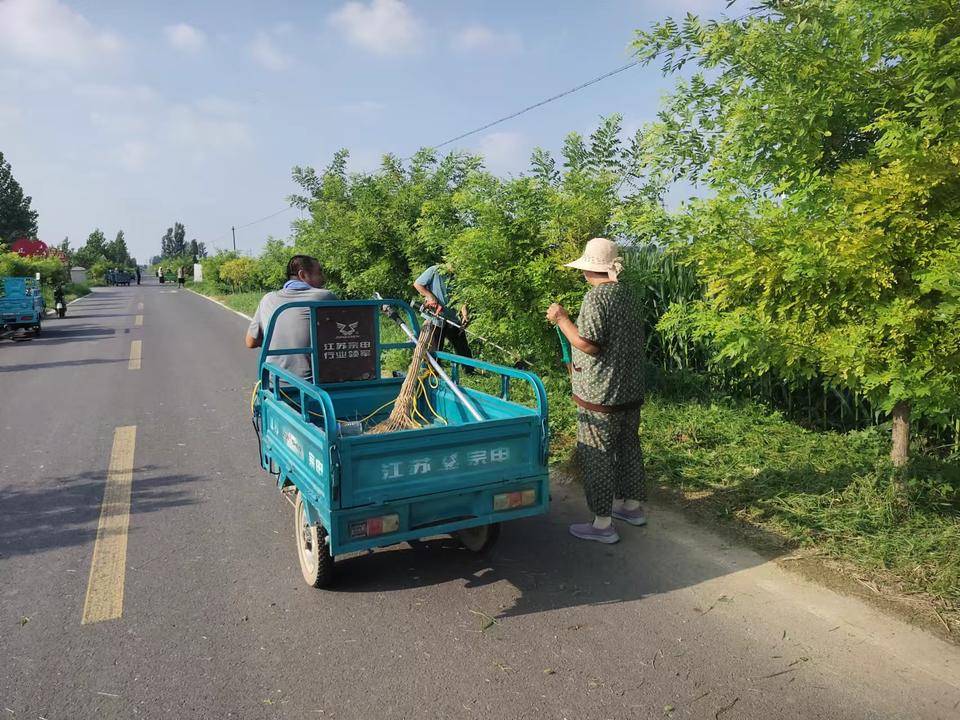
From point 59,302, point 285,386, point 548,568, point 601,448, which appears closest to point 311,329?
point 285,386

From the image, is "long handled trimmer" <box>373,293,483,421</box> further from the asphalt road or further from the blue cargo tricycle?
the asphalt road

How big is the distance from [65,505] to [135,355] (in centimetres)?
938

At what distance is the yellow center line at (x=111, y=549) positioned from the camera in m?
3.69

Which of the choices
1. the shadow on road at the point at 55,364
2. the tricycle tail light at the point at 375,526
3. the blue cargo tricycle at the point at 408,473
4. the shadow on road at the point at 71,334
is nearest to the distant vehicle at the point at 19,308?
the shadow on road at the point at 71,334

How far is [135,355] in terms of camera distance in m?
13.8

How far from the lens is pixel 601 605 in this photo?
12.1 feet

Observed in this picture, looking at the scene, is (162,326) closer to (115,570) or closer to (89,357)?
(89,357)

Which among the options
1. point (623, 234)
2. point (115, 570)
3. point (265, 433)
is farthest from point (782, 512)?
point (115, 570)

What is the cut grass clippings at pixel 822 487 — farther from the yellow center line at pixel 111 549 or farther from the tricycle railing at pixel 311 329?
the yellow center line at pixel 111 549

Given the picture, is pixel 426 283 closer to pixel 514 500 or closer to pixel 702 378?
pixel 702 378

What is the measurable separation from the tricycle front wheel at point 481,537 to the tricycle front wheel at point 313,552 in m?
0.90

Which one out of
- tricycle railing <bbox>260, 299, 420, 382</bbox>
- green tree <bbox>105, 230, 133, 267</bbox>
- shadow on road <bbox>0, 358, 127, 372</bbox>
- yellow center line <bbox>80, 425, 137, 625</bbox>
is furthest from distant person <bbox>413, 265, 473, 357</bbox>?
green tree <bbox>105, 230, 133, 267</bbox>

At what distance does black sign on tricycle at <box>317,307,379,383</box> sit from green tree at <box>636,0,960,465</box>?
247 centimetres

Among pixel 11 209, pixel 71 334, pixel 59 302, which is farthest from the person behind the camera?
pixel 11 209
